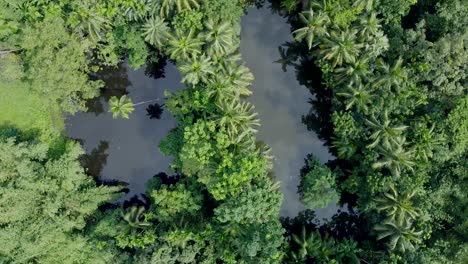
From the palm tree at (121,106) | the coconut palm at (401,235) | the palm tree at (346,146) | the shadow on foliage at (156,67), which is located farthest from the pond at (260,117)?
the coconut palm at (401,235)

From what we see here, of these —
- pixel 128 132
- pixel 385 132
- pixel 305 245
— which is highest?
pixel 128 132

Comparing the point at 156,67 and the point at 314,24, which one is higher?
the point at 156,67

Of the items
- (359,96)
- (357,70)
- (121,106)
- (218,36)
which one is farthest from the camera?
(121,106)

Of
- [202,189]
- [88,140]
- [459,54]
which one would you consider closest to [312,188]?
[202,189]

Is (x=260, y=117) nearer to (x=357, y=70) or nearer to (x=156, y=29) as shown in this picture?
(x=357, y=70)

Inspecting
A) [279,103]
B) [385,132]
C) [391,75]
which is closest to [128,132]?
[279,103]

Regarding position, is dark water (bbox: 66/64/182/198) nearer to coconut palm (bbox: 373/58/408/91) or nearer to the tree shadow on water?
the tree shadow on water

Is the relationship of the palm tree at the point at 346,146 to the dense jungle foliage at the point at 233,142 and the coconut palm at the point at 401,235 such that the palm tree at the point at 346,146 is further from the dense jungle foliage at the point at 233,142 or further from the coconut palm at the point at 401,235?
the coconut palm at the point at 401,235

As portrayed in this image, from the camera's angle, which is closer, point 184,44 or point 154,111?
point 184,44
